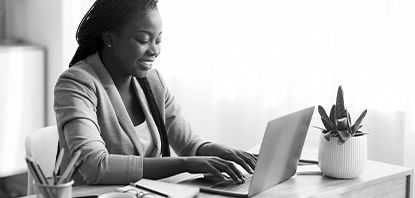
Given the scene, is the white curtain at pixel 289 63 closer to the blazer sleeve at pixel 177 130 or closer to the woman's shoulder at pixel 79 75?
the blazer sleeve at pixel 177 130

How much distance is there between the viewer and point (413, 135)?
301 centimetres

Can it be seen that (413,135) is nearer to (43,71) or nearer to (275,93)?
(275,93)

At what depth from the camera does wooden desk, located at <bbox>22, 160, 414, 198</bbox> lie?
2014 millimetres

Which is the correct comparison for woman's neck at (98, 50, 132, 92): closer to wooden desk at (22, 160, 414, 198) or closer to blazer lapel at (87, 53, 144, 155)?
blazer lapel at (87, 53, 144, 155)

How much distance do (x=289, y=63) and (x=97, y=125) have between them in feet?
4.66

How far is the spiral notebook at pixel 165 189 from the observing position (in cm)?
193

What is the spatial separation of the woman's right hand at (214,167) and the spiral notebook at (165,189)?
3.7 inches

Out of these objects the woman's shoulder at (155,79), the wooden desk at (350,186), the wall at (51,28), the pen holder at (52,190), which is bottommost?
the wooden desk at (350,186)

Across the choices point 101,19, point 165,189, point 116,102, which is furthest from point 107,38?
point 165,189

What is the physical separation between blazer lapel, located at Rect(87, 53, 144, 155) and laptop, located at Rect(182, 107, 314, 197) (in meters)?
0.26

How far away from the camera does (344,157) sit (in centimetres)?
214

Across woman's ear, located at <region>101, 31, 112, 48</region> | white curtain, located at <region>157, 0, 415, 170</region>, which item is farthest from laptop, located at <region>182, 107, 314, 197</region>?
white curtain, located at <region>157, 0, 415, 170</region>

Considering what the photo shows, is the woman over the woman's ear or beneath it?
beneath

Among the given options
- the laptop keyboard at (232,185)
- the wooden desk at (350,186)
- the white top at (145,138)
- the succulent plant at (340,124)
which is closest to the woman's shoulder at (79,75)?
the white top at (145,138)
